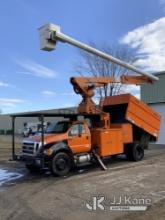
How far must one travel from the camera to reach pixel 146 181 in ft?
35.9

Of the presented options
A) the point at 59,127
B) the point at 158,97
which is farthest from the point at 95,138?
the point at 158,97

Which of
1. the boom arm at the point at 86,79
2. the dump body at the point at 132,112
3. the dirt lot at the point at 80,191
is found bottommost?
the dirt lot at the point at 80,191

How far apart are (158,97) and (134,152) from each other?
10.2 meters

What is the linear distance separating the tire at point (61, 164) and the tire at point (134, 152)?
13.0ft

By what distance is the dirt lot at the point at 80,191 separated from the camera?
7.83 meters

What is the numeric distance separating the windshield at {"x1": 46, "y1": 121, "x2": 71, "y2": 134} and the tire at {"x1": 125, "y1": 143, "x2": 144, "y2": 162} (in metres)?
3.80

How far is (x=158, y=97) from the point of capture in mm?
25359

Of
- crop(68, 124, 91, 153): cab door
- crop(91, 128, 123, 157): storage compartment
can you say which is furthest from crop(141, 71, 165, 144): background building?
A: crop(68, 124, 91, 153): cab door

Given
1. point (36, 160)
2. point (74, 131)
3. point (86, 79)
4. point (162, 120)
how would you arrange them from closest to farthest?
point (36, 160) < point (74, 131) < point (86, 79) < point (162, 120)

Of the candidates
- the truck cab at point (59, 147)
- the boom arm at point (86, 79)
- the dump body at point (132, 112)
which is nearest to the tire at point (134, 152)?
the dump body at point (132, 112)

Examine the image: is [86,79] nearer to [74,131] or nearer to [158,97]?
[74,131]

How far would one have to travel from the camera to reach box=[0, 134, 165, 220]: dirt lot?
25.7ft

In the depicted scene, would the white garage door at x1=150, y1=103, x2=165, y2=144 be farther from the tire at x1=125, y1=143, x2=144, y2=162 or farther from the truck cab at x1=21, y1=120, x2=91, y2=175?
the truck cab at x1=21, y1=120, x2=91, y2=175

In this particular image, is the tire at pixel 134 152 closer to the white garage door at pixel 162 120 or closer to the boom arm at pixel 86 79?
the boom arm at pixel 86 79
